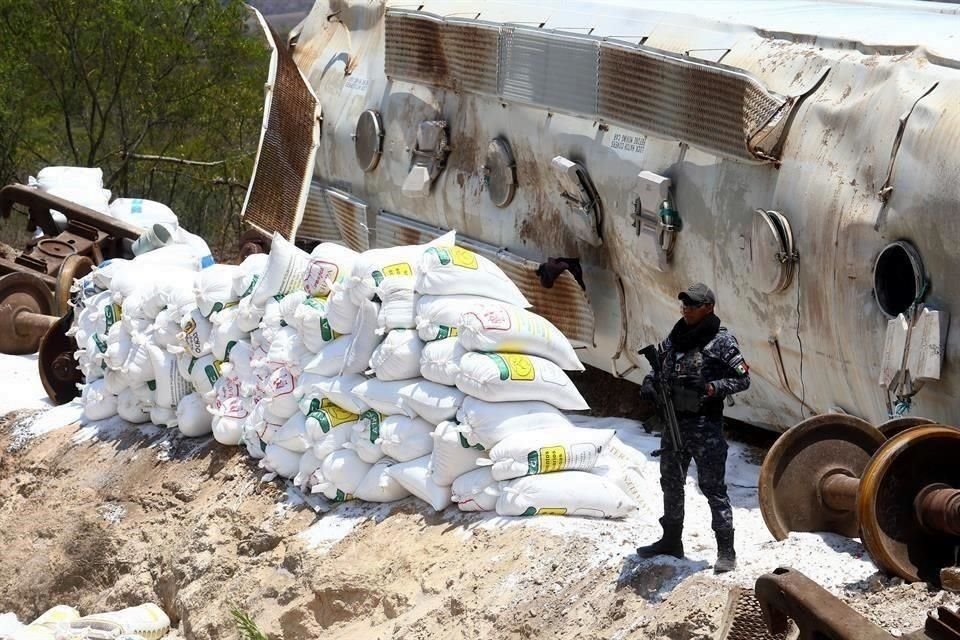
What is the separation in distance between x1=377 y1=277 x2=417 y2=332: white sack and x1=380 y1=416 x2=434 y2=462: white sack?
19.6 inches

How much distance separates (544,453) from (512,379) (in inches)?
17.1

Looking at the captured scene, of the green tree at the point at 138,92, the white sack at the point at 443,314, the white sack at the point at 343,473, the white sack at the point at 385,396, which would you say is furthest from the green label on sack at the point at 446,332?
the green tree at the point at 138,92

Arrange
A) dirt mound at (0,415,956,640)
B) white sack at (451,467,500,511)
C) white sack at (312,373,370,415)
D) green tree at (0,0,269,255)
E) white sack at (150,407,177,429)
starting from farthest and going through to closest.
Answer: green tree at (0,0,269,255), white sack at (150,407,177,429), white sack at (312,373,370,415), white sack at (451,467,500,511), dirt mound at (0,415,956,640)

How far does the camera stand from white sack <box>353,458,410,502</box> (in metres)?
7.75

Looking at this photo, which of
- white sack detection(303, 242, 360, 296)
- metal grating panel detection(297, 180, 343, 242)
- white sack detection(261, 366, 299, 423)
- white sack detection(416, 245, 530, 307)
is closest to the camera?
white sack detection(416, 245, 530, 307)

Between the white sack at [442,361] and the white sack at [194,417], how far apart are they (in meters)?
2.20

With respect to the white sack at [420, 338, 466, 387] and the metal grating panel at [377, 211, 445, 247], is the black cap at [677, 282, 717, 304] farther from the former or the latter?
the metal grating panel at [377, 211, 445, 247]

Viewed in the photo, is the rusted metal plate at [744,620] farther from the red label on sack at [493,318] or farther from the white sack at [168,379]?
the white sack at [168,379]

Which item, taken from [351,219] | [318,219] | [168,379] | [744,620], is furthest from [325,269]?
[318,219]

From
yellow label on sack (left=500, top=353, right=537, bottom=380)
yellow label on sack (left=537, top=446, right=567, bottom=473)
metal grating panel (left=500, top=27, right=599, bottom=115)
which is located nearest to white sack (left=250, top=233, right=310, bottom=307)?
metal grating panel (left=500, top=27, right=599, bottom=115)

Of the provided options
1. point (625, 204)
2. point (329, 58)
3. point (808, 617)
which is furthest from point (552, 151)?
point (808, 617)

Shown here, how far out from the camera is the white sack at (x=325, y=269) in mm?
8570

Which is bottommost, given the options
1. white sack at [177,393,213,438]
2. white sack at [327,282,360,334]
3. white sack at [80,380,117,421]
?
white sack at [80,380,117,421]

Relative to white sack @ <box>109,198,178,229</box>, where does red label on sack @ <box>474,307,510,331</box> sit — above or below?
above
